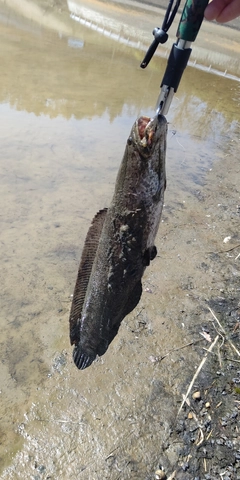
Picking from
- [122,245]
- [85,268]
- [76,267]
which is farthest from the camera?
[76,267]

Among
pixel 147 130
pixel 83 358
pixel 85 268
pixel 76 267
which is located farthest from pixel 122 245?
pixel 76 267

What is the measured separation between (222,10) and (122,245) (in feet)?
6.53

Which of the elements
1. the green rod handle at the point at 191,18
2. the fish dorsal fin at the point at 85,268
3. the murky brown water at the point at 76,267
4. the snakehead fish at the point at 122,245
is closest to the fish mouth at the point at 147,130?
the snakehead fish at the point at 122,245

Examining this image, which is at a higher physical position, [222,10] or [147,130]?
[222,10]

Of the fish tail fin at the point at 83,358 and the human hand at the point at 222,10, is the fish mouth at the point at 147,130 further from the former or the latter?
the fish tail fin at the point at 83,358

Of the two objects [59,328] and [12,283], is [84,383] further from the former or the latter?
[12,283]

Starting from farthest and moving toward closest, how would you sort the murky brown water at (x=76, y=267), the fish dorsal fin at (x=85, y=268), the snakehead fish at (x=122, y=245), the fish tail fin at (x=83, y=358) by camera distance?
the murky brown water at (x=76, y=267)
the fish tail fin at (x=83, y=358)
the fish dorsal fin at (x=85, y=268)
the snakehead fish at (x=122, y=245)

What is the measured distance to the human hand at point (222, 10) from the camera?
8.39 ft

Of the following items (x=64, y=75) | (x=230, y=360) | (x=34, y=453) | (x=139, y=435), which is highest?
(x=64, y=75)

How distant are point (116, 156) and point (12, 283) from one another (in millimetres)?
4096

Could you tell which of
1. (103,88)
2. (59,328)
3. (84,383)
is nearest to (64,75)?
(103,88)

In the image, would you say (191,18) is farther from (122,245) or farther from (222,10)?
(122,245)

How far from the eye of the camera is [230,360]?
13.0ft

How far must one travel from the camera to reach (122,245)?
2.39m
